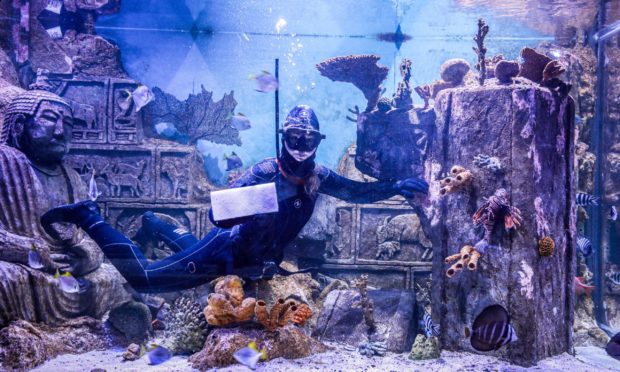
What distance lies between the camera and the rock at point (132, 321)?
16.3 feet

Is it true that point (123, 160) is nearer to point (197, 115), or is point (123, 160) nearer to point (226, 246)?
point (197, 115)

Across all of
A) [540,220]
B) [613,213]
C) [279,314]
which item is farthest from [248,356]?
[613,213]

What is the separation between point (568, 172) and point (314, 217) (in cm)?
381

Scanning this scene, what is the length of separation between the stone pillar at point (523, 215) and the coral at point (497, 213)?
117 millimetres

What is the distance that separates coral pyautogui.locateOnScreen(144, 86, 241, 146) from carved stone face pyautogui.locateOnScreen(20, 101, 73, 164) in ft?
8.34

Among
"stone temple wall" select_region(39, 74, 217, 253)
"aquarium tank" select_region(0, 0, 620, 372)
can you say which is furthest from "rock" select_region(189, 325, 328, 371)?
"stone temple wall" select_region(39, 74, 217, 253)

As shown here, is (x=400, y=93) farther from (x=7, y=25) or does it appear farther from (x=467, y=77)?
(x=7, y=25)

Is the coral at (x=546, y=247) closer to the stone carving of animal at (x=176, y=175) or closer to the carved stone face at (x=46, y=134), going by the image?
the stone carving of animal at (x=176, y=175)

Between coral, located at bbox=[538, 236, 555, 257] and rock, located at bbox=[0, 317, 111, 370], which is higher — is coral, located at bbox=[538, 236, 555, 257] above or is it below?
above

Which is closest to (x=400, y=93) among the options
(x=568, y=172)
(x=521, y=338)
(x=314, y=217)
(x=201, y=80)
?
(x=568, y=172)

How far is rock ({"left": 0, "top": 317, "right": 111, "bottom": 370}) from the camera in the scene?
382 centimetres

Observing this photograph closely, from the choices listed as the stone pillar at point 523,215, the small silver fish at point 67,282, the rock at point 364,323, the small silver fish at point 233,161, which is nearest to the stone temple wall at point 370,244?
the small silver fish at point 233,161

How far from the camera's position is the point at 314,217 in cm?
701

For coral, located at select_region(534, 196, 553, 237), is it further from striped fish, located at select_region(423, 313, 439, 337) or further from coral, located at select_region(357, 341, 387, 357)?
coral, located at select_region(357, 341, 387, 357)
